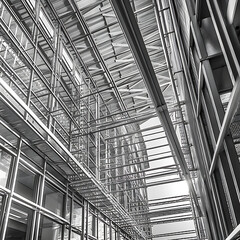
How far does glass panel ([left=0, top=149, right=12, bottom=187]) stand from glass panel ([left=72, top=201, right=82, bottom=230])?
4439mm

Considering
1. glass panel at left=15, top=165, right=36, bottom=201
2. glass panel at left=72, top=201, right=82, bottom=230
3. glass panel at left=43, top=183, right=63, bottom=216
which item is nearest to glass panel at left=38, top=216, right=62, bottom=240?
glass panel at left=43, top=183, right=63, bottom=216

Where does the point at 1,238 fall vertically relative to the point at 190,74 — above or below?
below

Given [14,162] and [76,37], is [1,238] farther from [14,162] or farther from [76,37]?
[76,37]

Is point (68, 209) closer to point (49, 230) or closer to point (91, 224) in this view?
point (49, 230)

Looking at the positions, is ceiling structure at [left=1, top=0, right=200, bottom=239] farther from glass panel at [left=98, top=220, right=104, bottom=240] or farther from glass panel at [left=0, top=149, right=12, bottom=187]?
glass panel at [left=0, top=149, right=12, bottom=187]

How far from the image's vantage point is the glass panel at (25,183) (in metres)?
7.60

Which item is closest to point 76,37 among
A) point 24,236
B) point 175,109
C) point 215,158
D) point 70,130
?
point 70,130

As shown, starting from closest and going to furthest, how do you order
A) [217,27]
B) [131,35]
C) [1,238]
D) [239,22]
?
[239,22] → [217,27] → [131,35] → [1,238]

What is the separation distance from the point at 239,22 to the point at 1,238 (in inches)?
252

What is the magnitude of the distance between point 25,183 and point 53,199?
1710 mm

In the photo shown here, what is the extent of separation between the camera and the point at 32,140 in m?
8.09

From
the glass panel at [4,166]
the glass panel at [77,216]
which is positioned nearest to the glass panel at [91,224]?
the glass panel at [77,216]

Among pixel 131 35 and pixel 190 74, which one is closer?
pixel 131 35

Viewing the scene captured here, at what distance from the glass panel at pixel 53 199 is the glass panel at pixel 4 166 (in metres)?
2.20
